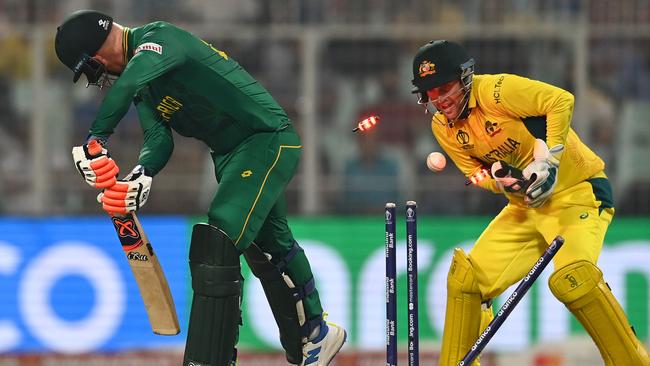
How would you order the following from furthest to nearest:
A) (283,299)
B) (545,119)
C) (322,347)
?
(322,347) < (283,299) < (545,119)

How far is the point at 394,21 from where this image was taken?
1095cm

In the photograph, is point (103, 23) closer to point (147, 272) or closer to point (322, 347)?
point (147, 272)

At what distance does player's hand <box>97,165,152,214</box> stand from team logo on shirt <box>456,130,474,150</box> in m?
1.62

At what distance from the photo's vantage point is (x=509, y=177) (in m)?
6.60

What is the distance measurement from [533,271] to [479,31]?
4494 millimetres

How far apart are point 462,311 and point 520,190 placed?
2.74 ft

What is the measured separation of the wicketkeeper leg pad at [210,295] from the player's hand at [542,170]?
1.46 m

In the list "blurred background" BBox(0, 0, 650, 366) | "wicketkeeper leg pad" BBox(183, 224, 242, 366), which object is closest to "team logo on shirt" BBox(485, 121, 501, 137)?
"wicketkeeper leg pad" BBox(183, 224, 242, 366)

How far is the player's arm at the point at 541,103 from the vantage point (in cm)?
661

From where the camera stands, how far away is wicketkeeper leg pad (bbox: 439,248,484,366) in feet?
23.3

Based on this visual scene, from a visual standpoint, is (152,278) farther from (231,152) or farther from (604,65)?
(604,65)

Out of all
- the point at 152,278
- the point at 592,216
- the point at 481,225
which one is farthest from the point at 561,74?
the point at 152,278

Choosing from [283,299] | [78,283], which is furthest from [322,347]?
[78,283]

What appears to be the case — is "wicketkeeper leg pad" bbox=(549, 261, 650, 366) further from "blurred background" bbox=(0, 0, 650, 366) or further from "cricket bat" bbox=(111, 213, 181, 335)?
"blurred background" bbox=(0, 0, 650, 366)
